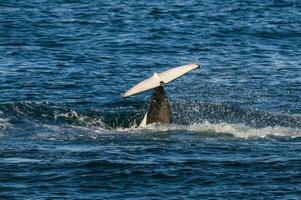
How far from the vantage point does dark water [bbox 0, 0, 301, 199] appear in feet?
83.3

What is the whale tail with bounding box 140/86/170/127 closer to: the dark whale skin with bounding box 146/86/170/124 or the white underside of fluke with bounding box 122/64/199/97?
the dark whale skin with bounding box 146/86/170/124

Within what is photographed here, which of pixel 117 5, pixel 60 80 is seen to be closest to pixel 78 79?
pixel 60 80

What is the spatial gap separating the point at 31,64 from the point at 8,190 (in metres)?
19.5

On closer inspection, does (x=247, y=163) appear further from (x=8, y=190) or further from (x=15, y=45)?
(x=15, y=45)

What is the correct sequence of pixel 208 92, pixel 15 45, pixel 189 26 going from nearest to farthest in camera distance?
pixel 208 92 < pixel 15 45 < pixel 189 26

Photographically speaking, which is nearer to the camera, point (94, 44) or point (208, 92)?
point (208, 92)

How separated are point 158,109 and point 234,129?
7.58 feet

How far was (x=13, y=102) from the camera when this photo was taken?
34500mm

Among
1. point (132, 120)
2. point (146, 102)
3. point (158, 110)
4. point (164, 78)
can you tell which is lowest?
point (146, 102)

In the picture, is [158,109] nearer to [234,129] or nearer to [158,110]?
[158,110]

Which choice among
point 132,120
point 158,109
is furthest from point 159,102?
point 132,120

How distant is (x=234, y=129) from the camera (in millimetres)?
30938

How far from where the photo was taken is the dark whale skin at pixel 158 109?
31109 millimetres

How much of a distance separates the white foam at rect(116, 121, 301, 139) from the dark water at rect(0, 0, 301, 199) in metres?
0.06
